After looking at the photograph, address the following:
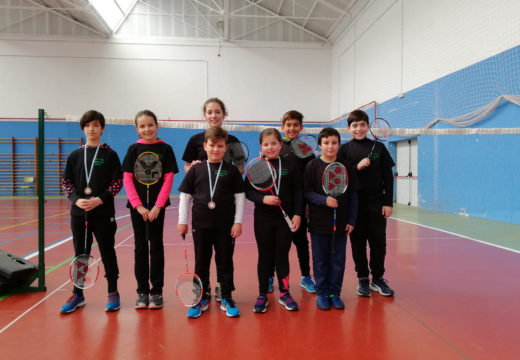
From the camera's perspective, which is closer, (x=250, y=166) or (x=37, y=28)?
(x=250, y=166)

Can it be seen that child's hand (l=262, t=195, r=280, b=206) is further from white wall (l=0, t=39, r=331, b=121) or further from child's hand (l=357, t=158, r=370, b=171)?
white wall (l=0, t=39, r=331, b=121)

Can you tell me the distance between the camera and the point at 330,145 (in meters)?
3.10

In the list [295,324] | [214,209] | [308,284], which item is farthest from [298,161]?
[295,324]

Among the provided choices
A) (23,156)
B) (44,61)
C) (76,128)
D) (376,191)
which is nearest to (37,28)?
(44,61)

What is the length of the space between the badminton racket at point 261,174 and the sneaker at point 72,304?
189 centimetres

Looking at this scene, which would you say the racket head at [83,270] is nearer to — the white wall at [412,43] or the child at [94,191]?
the child at [94,191]

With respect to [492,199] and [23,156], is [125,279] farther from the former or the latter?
[23,156]

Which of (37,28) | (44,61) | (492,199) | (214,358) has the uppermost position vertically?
(37,28)

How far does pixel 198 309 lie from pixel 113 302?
2.58 ft

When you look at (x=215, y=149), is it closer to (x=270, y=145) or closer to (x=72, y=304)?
(x=270, y=145)

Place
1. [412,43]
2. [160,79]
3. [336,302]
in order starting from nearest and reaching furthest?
[336,302] < [412,43] < [160,79]

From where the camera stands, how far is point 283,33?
1762cm

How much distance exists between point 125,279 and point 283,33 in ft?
53.8

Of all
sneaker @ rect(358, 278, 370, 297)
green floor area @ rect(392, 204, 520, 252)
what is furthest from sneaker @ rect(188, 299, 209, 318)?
green floor area @ rect(392, 204, 520, 252)
